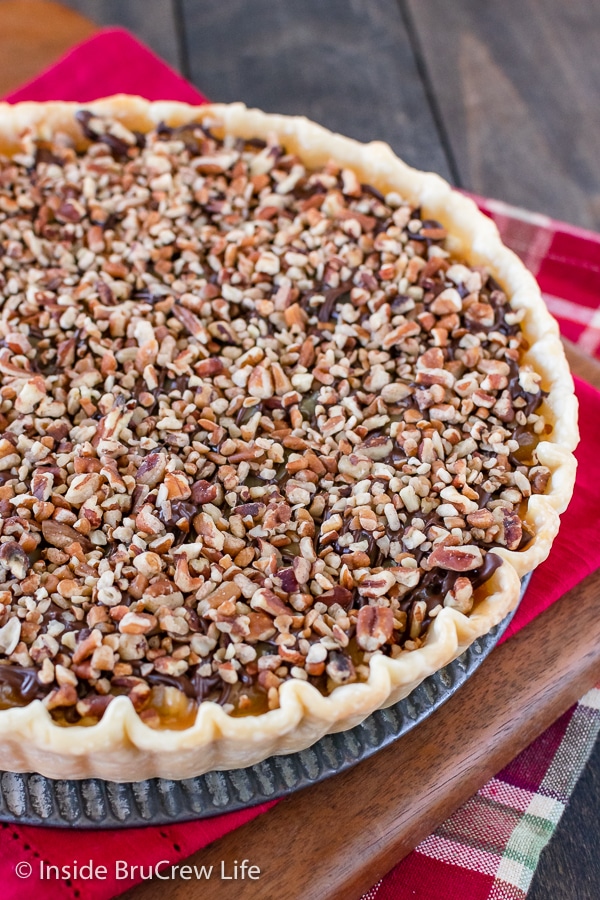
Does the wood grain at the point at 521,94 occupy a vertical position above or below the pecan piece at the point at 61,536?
above

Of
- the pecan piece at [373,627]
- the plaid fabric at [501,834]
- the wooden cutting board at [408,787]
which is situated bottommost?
the plaid fabric at [501,834]

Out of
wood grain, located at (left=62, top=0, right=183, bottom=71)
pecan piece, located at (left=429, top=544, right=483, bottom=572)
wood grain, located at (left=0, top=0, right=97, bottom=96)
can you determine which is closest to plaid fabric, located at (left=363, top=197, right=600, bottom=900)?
pecan piece, located at (left=429, top=544, right=483, bottom=572)

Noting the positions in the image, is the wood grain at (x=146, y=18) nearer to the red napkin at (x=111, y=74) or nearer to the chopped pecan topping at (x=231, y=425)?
the red napkin at (x=111, y=74)

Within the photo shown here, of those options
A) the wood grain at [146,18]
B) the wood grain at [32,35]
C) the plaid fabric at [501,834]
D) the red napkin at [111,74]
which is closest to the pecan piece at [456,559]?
the plaid fabric at [501,834]

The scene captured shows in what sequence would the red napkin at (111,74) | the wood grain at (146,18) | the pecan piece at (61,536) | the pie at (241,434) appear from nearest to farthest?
the pie at (241,434) → the pecan piece at (61,536) → the red napkin at (111,74) → the wood grain at (146,18)

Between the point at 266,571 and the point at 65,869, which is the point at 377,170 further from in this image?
the point at 65,869

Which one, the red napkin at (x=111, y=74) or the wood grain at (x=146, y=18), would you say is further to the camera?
the wood grain at (x=146, y=18)

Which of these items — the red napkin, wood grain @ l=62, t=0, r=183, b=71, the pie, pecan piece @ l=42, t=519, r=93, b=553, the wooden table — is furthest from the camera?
wood grain @ l=62, t=0, r=183, b=71

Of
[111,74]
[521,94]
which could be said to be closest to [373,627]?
[111,74]

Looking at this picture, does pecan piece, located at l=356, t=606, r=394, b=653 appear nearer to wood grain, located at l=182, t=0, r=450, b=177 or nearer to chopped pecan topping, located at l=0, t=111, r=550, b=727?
chopped pecan topping, located at l=0, t=111, r=550, b=727
